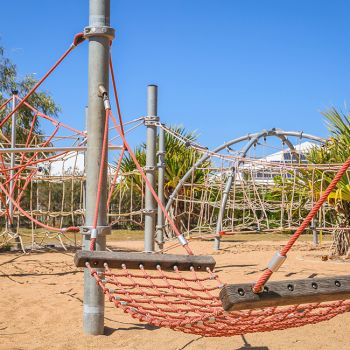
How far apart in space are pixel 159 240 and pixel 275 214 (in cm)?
940

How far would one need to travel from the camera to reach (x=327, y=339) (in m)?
3.98

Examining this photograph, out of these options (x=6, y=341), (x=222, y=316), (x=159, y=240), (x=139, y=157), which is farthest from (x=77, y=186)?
(x=222, y=316)

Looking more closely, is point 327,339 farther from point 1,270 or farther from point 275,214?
point 275,214

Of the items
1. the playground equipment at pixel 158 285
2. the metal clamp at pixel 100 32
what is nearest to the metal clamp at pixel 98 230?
the playground equipment at pixel 158 285

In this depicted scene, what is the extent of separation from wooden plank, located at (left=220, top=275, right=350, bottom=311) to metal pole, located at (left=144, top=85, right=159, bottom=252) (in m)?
5.01

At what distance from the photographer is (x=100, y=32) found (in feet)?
13.0

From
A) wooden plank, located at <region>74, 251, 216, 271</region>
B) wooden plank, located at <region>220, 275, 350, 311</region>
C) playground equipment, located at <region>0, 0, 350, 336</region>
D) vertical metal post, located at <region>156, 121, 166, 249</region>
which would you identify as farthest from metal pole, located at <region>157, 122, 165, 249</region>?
wooden plank, located at <region>220, 275, 350, 311</region>

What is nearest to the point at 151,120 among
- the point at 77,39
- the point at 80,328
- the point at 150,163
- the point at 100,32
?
the point at 150,163

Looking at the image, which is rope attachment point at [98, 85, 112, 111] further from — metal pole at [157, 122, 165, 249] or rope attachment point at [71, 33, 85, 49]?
metal pole at [157, 122, 165, 249]

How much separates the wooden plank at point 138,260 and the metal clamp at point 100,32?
5.09ft

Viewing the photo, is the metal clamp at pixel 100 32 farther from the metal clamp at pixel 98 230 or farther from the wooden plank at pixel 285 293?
the wooden plank at pixel 285 293

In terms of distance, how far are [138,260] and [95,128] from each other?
106 cm

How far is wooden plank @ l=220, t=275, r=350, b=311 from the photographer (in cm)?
216

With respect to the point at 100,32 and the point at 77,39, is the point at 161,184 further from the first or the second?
the point at 100,32
